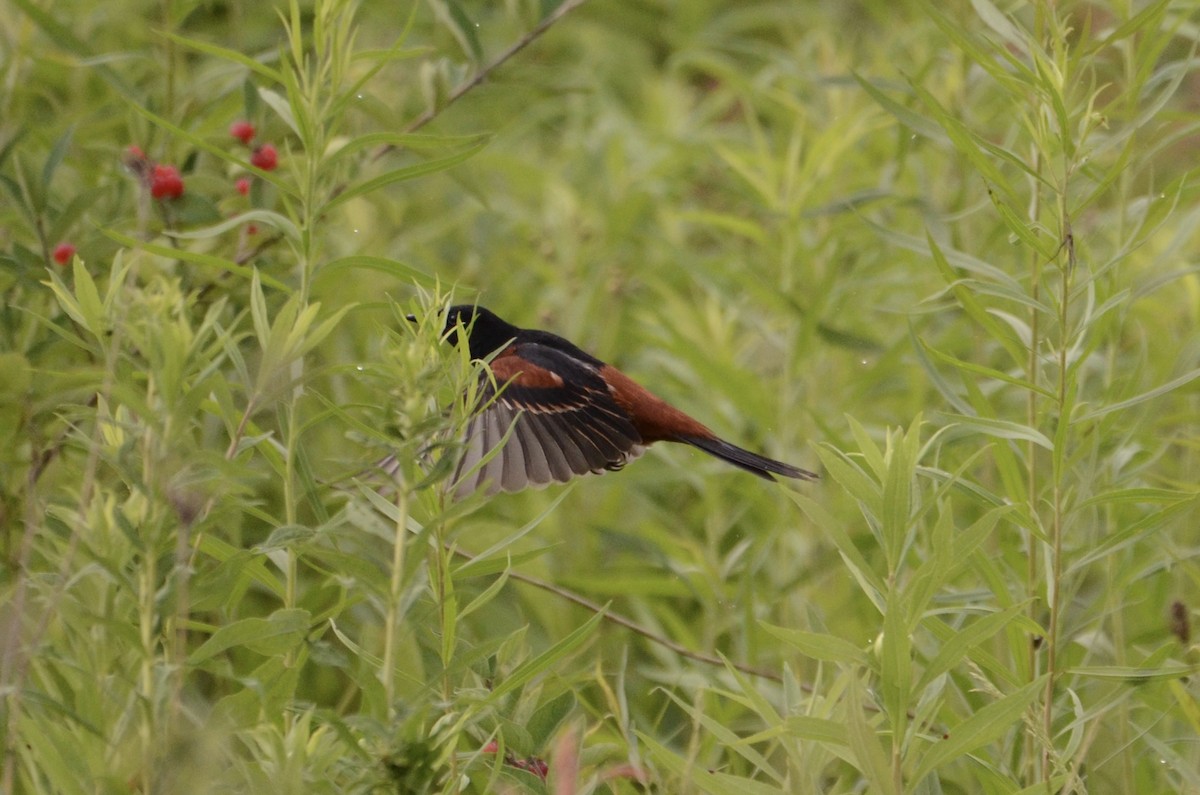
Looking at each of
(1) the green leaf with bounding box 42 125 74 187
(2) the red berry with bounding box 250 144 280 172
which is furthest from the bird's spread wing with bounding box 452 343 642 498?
(1) the green leaf with bounding box 42 125 74 187

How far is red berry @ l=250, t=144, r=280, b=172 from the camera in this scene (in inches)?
110

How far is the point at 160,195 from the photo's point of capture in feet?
9.22

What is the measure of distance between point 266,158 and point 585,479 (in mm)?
1596

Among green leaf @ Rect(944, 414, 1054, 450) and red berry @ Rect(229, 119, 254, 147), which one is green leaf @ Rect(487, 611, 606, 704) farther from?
red berry @ Rect(229, 119, 254, 147)

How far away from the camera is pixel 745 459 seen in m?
3.54

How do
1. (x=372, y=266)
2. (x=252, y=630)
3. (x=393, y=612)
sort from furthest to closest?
1. (x=372, y=266)
2. (x=252, y=630)
3. (x=393, y=612)

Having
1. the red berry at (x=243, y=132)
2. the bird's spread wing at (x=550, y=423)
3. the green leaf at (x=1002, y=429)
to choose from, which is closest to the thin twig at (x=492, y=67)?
the red berry at (x=243, y=132)

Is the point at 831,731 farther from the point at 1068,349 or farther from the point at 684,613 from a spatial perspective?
the point at 684,613

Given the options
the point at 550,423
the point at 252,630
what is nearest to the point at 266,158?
the point at 550,423

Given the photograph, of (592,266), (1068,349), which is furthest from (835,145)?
(1068,349)

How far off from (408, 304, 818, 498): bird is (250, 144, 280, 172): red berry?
2.05 ft

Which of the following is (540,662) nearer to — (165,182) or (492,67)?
(165,182)

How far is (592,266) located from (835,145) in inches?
39.2

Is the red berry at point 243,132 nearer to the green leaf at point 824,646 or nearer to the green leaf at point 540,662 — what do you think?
the green leaf at point 540,662
